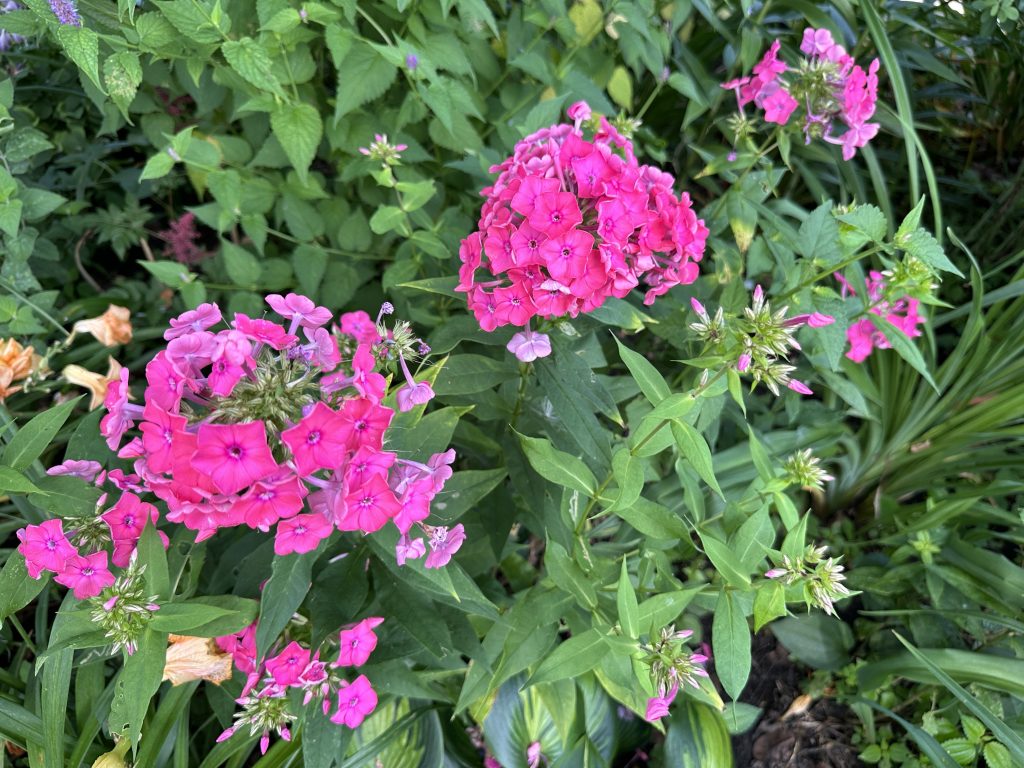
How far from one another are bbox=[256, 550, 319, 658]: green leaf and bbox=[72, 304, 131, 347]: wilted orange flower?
3.83 feet

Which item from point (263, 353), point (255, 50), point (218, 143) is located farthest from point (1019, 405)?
point (218, 143)

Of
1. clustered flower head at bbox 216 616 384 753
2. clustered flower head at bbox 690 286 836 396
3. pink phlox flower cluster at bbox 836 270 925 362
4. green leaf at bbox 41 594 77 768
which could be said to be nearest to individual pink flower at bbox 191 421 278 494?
clustered flower head at bbox 216 616 384 753

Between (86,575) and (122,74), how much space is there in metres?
1.08

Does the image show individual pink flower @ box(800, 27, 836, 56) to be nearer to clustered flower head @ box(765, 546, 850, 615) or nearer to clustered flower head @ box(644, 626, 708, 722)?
clustered flower head @ box(765, 546, 850, 615)

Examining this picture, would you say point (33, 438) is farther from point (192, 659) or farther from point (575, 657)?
point (575, 657)

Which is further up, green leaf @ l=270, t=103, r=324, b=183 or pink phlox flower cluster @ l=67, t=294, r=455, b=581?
green leaf @ l=270, t=103, r=324, b=183

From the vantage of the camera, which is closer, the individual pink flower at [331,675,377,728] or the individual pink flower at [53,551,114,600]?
the individual pink flower at [53,551,114,600]

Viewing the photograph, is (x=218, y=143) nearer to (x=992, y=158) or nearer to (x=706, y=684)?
(x=706, y=684)

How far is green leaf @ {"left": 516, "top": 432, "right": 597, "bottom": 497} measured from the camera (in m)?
1.31

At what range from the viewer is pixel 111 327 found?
2.01 metres

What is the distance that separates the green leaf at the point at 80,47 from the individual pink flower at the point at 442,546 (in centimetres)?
111

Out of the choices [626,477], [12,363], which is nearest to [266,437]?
[626,477]

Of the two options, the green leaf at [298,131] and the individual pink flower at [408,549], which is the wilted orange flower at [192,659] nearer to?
the individual pink flower at [408,549]

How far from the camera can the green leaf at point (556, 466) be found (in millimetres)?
1308
